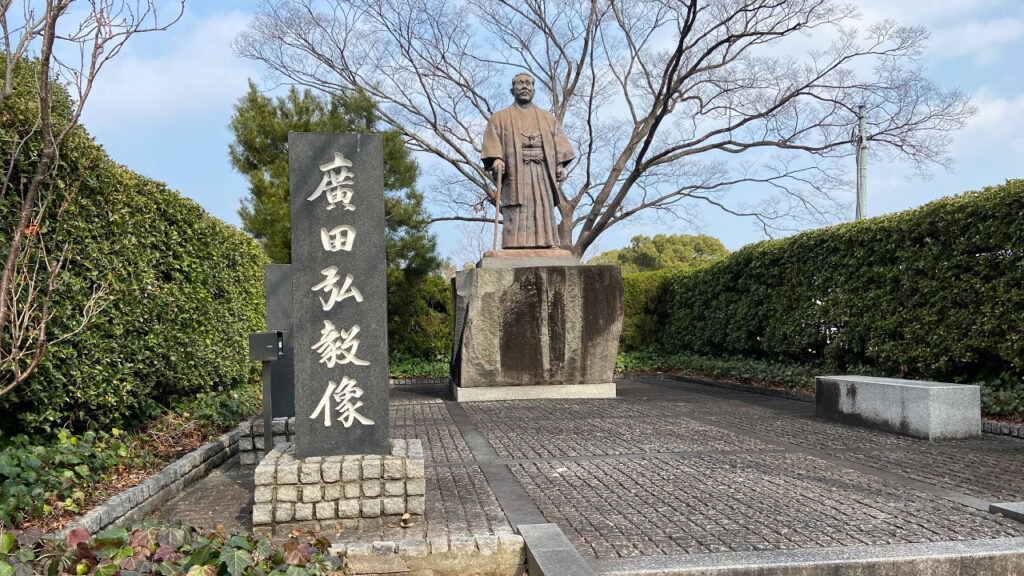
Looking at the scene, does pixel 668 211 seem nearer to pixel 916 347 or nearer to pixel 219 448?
pixel 916 347

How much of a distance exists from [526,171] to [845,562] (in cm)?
799

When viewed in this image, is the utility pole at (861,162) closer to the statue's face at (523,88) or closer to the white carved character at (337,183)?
the statue's face at (523,88)

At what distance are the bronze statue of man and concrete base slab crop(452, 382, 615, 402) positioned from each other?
6.90 feet

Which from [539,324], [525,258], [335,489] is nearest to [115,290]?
[335,489]

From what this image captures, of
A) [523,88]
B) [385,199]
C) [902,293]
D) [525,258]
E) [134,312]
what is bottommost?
[134,312]

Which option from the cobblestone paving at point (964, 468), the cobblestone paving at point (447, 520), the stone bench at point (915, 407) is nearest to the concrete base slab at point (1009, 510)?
the cobblestone paving at point (964, 468)

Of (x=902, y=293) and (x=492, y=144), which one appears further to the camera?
(x=492, y=144)

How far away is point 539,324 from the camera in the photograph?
30.6 ft

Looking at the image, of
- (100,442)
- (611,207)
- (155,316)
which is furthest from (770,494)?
(611,207)

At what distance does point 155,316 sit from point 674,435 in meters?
4.57

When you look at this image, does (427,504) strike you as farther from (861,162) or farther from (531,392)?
(861,162)

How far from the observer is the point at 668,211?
1970cm

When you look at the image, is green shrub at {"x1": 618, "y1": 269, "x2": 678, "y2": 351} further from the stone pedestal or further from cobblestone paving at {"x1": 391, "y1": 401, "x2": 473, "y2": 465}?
cobblestone paving at {"x1": 391, "y1": 401, "x2": 473, "y2": 465}

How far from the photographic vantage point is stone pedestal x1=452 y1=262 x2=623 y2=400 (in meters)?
9.24
